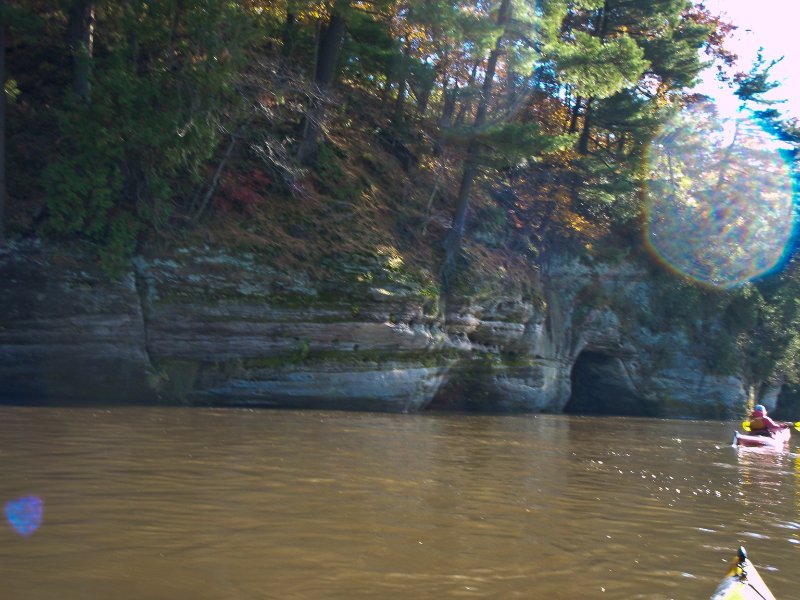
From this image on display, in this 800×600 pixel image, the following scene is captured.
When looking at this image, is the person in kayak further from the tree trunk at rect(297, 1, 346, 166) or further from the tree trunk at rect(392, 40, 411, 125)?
the tree trunk at rect(297, 1, 346, 166)

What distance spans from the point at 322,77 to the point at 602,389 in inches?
607

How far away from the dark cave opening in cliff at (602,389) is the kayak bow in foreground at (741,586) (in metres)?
23.9

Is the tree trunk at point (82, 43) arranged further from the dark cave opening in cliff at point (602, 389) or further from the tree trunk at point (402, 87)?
the dark cave opening in cliff at point (602, 389)

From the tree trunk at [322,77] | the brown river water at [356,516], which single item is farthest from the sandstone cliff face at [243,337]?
the tree trunk at [322,77]

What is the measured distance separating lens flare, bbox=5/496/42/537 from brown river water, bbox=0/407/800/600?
0.16 ft

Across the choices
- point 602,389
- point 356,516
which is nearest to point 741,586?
point 356,516

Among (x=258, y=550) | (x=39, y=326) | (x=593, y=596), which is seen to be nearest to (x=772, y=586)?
(x=593, y=596)

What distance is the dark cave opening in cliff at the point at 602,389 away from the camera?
29.0m

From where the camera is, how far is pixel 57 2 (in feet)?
57.5

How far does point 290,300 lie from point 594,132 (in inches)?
645

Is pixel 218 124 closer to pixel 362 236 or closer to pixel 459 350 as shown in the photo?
pixel 362 236

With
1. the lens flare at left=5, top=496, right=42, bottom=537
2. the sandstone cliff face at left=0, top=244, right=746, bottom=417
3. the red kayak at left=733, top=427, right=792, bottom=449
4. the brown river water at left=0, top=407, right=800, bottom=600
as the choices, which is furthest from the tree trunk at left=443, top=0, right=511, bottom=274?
the lens flare at left=5, top=496, right=42, bottom=537

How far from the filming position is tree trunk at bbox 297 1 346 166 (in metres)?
20.1

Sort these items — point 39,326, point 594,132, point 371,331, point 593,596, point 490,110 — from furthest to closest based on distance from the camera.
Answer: point 594,132 → point 490,110 → point 371,331 → point 39,326 → point 593,596
